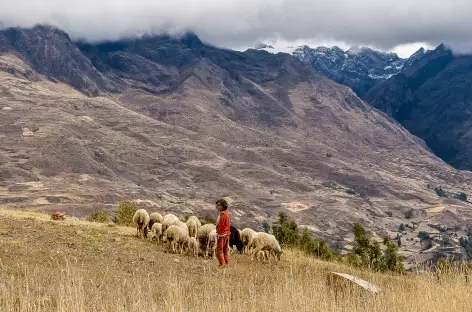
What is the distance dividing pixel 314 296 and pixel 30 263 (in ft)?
32.6

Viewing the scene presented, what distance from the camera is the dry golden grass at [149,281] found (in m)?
10.2

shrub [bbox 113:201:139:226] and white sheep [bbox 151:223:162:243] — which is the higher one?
white sheep [bbox 151:223:162:243]

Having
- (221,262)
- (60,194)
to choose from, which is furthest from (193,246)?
(60,194)

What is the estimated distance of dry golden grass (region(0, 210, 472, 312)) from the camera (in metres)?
10.2

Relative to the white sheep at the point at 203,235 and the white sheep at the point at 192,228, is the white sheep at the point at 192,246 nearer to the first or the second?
the white sheep at the point at 203,235

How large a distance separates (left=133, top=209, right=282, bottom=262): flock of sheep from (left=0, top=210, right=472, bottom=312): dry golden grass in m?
0.66

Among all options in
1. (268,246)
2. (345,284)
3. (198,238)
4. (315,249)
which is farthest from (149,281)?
(315,249)

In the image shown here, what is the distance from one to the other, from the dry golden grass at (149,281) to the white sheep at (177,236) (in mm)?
594

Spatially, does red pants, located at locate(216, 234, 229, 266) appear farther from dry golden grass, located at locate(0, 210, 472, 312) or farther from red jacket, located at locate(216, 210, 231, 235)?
dry golden grass, located at locate(0, 210, 472, 312)

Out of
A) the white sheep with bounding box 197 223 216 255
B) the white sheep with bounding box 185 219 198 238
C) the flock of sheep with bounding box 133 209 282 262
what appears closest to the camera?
the flock of sheep with bounding box 133 209 282 262

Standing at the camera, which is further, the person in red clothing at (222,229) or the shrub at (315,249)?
the shrub at (315,249)

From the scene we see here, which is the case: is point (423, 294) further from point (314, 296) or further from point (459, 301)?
point (314, 296)

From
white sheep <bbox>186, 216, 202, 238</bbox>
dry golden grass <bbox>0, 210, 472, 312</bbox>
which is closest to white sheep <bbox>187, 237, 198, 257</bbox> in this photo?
dry golden grass <bbox>0, 210, 472, 312</bbox>

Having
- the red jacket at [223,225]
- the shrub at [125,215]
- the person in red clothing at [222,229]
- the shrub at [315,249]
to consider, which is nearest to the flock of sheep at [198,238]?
the person in red clothing at [222,229]
